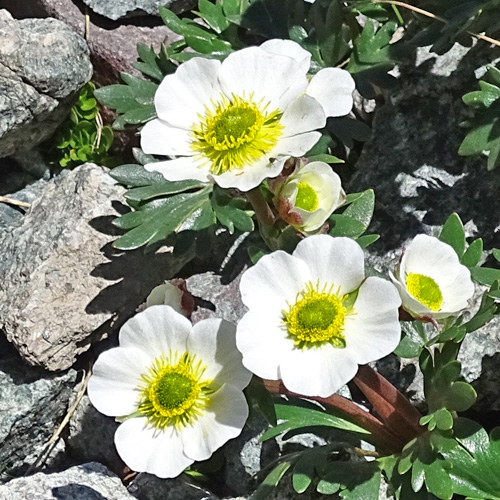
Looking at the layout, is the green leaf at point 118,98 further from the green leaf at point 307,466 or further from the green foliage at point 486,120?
the green leaf at point 307,466

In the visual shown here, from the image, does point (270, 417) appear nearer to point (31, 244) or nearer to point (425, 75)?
point (31, 244)

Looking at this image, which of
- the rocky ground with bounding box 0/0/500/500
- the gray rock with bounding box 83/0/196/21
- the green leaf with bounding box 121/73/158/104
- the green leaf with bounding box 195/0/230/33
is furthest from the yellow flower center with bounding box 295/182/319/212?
the gray rock with bounding box 83/0/196/21

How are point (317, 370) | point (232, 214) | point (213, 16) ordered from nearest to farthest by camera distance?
point (317, 370) < point (232, 214) < point (213, 16)

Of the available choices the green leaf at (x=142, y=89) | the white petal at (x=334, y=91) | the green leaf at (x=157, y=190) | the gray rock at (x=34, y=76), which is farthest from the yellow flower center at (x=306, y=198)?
the gray rock at (x=34, y=76)

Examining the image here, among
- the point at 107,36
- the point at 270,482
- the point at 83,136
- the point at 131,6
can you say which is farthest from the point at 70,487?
the point at 131,6

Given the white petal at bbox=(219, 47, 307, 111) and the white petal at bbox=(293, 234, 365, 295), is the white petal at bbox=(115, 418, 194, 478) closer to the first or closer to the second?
the white petal at bbox=(293, 234, 365, 295)

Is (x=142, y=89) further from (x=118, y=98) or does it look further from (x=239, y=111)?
(x=239, y=111)

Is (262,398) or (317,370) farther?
(262,398)
